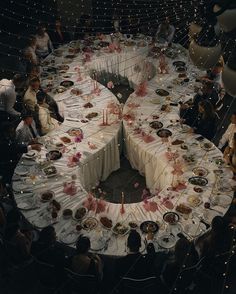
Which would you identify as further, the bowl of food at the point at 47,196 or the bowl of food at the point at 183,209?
the bowl of food at the point at 47,196

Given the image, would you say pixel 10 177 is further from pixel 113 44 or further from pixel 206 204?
pixel 113 44

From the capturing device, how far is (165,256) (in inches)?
249

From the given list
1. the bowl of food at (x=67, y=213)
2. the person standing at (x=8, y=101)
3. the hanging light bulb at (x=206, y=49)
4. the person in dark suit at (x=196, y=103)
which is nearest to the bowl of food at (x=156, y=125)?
the person in dark suit at (x=196, y=103)

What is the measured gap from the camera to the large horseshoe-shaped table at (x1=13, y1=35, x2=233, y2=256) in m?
6.48

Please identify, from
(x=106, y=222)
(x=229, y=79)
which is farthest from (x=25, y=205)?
(x=229, y=79)

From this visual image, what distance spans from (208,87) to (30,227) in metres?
4.57

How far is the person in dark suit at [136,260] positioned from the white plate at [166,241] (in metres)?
0.26

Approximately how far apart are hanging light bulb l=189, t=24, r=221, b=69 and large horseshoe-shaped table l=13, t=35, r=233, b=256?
2588 mm

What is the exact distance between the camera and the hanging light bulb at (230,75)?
4.27 m

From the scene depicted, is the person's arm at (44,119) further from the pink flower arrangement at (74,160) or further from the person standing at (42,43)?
the person standing at (42,43)

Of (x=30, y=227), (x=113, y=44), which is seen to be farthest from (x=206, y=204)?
(x=113, y=44)

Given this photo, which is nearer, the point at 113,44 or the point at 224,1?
the point at 224,1

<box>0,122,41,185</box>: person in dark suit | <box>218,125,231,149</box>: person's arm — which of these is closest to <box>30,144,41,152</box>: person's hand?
<box>0,122,41,185</box>: person in dark suit

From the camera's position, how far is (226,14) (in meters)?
4.61
